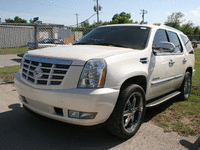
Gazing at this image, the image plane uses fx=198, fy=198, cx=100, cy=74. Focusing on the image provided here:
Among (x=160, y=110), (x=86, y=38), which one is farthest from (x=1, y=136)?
(x=160, y=110)

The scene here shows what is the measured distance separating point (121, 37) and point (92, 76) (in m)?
1.56

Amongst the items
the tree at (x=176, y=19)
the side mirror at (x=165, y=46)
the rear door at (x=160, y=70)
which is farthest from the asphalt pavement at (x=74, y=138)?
the tree at (x=176, y=19)

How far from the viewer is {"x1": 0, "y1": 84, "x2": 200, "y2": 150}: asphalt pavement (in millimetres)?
2816

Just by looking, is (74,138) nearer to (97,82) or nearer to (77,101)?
(77,101)

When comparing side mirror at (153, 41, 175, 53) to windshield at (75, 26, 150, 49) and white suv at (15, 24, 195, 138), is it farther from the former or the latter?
windshield at (75, 26, 150, 49)

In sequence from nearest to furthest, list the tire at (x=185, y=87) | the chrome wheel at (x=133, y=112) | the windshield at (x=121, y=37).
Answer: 1. the chrome wheel at (x=133, y=112)
2. the windshield at (x=121, y=37)
3. the tire at (x=185, y=87)

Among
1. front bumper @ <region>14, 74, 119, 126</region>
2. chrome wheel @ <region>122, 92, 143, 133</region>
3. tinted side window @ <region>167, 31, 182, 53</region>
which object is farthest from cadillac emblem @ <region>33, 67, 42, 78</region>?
tinted side window @ <region>167, 31, 182, 53</region>

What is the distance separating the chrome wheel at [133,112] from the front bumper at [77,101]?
50cm

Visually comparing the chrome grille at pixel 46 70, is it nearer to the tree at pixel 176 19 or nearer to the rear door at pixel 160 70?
the rear door at pixel 160 70

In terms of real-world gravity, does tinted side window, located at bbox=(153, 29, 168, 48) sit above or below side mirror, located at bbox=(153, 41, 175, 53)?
above

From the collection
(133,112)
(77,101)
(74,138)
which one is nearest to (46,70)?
(77,101)

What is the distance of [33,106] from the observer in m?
2.95

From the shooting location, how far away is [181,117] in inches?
158

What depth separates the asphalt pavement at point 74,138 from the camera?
2816mm
